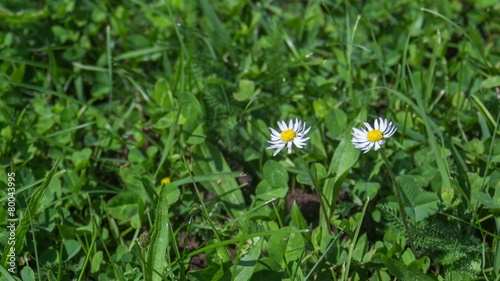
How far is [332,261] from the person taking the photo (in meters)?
2.12

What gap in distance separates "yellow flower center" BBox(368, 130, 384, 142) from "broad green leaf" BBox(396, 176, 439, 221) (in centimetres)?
37

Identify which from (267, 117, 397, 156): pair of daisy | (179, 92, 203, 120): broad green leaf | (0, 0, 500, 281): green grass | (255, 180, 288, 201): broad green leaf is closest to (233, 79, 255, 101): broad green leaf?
(0, 0, 500, 281): green grass

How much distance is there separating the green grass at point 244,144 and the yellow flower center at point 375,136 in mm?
210

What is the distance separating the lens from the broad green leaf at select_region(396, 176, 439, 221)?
7.18 ft

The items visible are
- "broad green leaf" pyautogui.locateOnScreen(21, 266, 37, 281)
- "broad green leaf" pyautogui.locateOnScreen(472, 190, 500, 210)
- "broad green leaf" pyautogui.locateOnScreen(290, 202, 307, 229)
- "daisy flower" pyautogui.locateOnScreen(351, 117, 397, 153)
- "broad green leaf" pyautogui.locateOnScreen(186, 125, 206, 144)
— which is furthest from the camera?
"broad green leaf" pyautogui.locateOnScreen(186, 125, 206, 144)

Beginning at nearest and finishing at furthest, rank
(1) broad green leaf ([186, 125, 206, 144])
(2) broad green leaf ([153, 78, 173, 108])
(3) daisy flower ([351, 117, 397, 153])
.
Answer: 1. (3) daisy flower ([351, 117, 397, 153])
2. (1) broad green leaf ([186, 125, 206, 144])
3. (2) broad green leaf ([153, 78, 173, 108])

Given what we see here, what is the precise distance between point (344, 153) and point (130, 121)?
3.01 feet

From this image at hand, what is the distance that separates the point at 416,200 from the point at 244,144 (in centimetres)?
72

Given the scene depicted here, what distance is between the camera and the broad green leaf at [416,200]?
219 centimetres

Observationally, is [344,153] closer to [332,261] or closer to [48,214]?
[332,261]

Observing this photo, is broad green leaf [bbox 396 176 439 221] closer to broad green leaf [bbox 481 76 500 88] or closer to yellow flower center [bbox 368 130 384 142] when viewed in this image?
yellow flower center [bbox 368 130 384 142]

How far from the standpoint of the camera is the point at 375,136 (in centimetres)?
194

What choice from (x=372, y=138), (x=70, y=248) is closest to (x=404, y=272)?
A: (x=372, y=138)

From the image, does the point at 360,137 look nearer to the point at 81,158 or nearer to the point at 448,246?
the point at 448,246
